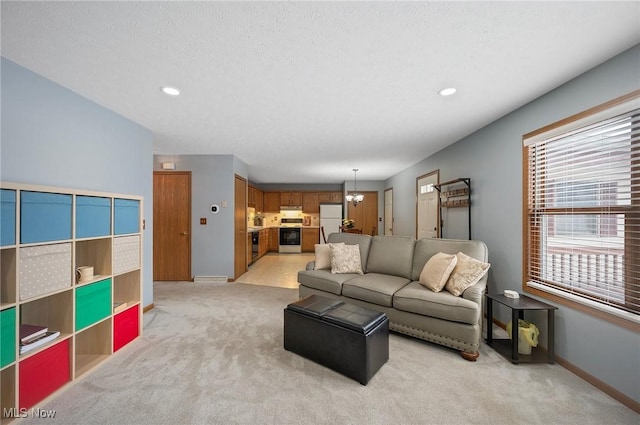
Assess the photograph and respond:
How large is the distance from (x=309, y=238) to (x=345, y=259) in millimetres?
5460

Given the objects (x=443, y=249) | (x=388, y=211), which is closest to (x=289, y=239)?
(x=388, y=211)

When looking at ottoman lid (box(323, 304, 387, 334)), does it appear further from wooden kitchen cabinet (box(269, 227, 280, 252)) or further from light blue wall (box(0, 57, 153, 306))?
wooden kitchen cabinet (box(269, 227, 280, 252))

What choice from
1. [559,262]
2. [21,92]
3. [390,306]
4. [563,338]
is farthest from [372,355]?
[21,92]

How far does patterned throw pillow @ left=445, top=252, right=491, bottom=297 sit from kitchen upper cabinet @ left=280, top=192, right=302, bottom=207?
22.3 ft

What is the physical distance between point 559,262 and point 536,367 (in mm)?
929

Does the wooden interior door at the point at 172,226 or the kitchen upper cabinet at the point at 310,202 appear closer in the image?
the wooden interior door at the point at 172,226

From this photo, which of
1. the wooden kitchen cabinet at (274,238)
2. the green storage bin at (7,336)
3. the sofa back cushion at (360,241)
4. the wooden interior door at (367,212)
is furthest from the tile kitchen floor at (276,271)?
the green storage bin at (7,336)

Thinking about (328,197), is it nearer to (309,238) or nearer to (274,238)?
(309,238)

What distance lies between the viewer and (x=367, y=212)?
8.44m

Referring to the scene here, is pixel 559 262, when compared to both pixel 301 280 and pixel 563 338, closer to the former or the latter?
pixel 563 338

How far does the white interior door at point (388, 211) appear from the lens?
7.45 metres

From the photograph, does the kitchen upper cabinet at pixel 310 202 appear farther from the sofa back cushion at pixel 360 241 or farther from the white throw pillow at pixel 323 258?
the white throw pillow at pixel 323 258

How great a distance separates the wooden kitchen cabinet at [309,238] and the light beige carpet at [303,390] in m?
Answer: 6.29

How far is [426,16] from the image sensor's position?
57.6 inches
